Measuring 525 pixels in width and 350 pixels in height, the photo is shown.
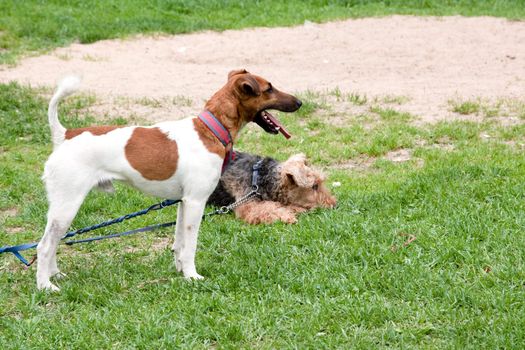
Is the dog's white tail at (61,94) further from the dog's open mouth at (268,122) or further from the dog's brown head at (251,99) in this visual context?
the dog's open mouth at (268,122)

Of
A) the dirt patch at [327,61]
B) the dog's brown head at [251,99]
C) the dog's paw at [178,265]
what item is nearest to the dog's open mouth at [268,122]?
the dog's brown head at [251,99]

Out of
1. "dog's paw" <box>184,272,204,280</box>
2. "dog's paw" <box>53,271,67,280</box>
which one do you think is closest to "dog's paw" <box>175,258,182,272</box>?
"dog's paw" <box>184,272,204,280</box>

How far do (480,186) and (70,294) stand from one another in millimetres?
3605

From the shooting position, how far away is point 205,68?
40.1 ft

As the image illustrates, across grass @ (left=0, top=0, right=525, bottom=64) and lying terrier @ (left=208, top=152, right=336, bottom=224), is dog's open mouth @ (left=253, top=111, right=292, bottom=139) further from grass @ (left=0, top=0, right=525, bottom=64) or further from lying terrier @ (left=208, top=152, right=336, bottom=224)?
grass @ (left=0, top=0, right=525, bottom=64)

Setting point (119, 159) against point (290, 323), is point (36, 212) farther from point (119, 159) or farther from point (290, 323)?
point (290, 323)

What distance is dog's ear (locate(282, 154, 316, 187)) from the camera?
7016mm

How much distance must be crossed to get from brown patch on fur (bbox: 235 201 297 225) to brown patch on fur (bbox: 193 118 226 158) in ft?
4.57

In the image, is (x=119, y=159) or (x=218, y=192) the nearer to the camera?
(x=119, y=159)

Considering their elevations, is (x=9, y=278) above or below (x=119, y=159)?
below

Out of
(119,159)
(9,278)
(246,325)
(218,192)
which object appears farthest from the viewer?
(218,192)

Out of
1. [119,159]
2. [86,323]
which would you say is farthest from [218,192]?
[86,323]

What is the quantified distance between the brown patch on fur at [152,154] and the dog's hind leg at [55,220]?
1.21 feet

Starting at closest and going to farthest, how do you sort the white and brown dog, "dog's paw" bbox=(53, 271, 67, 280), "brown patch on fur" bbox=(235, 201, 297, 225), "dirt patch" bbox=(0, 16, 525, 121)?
the white and brown dog < "dog's paw" bbox=(53, 271, 67, 280) < "brown patch on fur" bbox=(235, 201, 297, 225) < "dirt patch" bbox=(0, 16, 525, 121)
